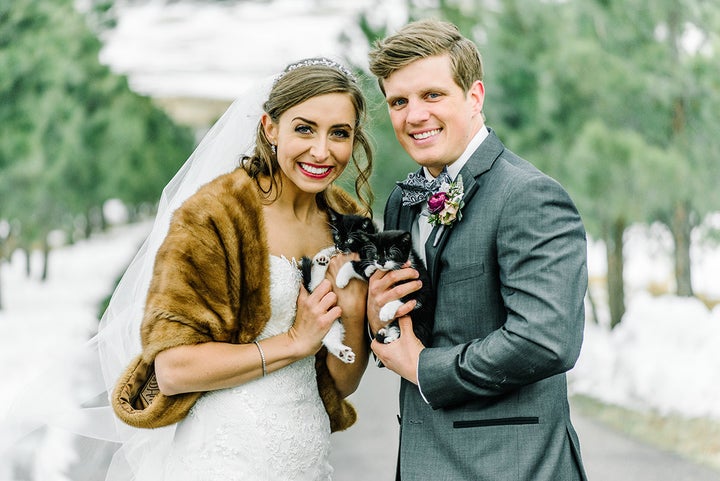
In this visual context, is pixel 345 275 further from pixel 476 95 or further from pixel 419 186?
pixel 476 95

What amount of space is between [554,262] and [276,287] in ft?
3.99

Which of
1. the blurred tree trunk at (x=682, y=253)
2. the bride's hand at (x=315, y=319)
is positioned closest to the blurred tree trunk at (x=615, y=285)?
the blurred tree trunk at (x=682, y=253)

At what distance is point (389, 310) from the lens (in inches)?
116

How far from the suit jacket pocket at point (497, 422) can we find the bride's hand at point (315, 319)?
687 mm

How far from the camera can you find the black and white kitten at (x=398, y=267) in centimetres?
291

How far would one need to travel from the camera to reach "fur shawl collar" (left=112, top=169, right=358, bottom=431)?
9.68 feet

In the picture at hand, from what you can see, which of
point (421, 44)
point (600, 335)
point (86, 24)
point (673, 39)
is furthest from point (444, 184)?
point (86, 24)

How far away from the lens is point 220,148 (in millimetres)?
3611

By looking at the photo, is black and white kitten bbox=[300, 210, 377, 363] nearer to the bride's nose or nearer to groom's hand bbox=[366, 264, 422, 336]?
groom's hand bbox=[366, 264, 422, 336]

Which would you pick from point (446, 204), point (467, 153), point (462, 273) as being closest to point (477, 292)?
point (462, 273)

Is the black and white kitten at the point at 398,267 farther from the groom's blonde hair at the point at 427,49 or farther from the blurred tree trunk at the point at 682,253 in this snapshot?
the blurred tree trunk at the point at 682,253

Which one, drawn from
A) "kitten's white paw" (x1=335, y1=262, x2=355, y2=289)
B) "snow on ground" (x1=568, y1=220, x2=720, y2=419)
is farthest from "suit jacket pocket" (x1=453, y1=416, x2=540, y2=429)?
"snow on ground" (x1=568, y1=220, x2=720, y2=419)

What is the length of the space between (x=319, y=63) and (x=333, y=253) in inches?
32.7

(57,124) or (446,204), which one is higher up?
(57,124)
